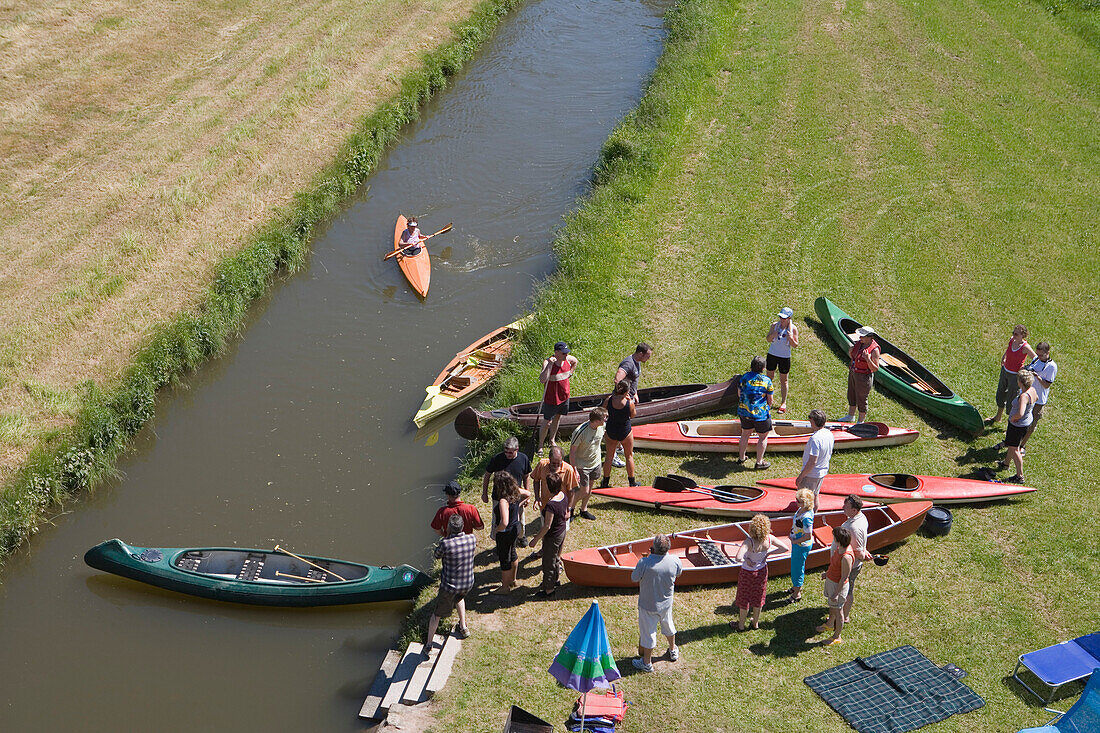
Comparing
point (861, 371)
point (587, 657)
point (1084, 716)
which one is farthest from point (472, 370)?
point (1084, 716)

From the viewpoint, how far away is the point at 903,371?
15.7m

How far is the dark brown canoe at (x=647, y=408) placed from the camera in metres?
14.5

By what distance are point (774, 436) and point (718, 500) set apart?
1.85 metres

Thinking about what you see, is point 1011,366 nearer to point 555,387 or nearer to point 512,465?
point 555,387

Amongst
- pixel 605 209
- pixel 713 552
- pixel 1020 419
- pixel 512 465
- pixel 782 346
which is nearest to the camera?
pixel 512 465

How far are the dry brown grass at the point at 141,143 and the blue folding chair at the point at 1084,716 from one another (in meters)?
13.8

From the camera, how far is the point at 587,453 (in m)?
12.2

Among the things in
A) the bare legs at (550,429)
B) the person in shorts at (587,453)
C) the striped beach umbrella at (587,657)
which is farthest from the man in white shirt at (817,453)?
the striped beach umbrella at (587,657)

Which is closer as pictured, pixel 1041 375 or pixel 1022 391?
pixel 1022 391

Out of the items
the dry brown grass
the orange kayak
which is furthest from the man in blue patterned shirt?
the dry brown grass

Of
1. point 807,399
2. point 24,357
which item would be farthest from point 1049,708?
point 24,357

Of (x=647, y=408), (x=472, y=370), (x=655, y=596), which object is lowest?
(x=472, y=370)

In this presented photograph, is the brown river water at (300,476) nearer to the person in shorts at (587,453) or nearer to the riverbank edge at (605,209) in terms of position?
the riverbank edge at (605,209)

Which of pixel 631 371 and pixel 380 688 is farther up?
pixel 631 371
